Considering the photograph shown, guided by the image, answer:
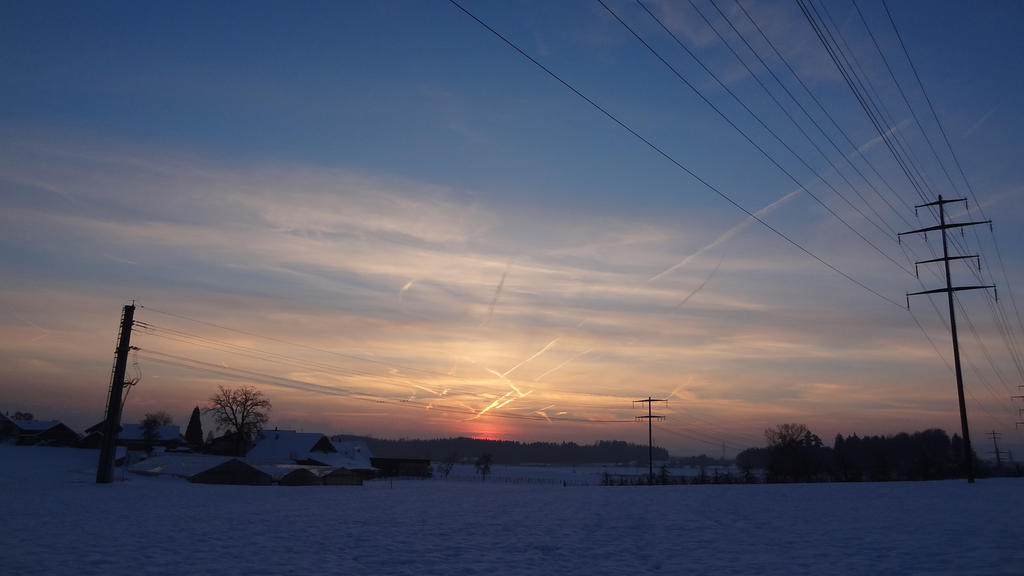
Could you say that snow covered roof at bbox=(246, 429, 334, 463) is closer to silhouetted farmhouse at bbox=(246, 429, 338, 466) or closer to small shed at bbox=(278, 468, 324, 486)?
silhouetted farmhouse at bbox=(246, 429, 338, 466)

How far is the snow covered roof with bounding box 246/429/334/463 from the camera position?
10581 centimetres

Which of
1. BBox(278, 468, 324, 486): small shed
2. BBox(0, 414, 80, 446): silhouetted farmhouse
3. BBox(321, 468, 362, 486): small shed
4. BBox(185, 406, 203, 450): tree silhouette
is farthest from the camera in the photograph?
BBox(185, 406, 203, 450): tree silhouette

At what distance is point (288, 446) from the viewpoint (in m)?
108

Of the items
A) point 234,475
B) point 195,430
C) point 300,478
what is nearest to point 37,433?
point 195,430

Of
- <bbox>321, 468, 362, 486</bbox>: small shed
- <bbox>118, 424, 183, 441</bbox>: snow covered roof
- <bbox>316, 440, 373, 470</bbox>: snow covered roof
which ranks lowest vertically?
<bbox>321, 468, 362, 486</bbox>: small shed

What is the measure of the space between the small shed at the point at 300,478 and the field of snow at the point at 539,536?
118ft

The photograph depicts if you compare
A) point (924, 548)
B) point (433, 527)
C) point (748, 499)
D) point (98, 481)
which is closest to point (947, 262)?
point (748, 499)

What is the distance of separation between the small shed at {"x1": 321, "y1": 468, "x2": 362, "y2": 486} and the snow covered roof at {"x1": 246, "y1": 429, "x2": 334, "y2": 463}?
25411 millimetres

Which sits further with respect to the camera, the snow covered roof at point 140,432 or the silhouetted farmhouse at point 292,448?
the snow covered roof at point 140,432

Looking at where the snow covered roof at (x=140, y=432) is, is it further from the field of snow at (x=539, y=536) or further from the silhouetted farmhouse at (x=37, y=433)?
the field of snow at (x=539, y=536)

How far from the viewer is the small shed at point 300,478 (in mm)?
71875

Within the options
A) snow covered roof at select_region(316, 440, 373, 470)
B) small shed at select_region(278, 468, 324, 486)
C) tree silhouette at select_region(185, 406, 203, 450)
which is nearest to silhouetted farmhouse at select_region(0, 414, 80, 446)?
tree silhouette at select_region(185, 406, 203, 450)

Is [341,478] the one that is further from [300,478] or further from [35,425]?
[35,425]

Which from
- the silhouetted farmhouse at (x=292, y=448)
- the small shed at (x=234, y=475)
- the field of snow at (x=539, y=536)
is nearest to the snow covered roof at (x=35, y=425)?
the silhouetted farmhouse at (x=292, y=448)
